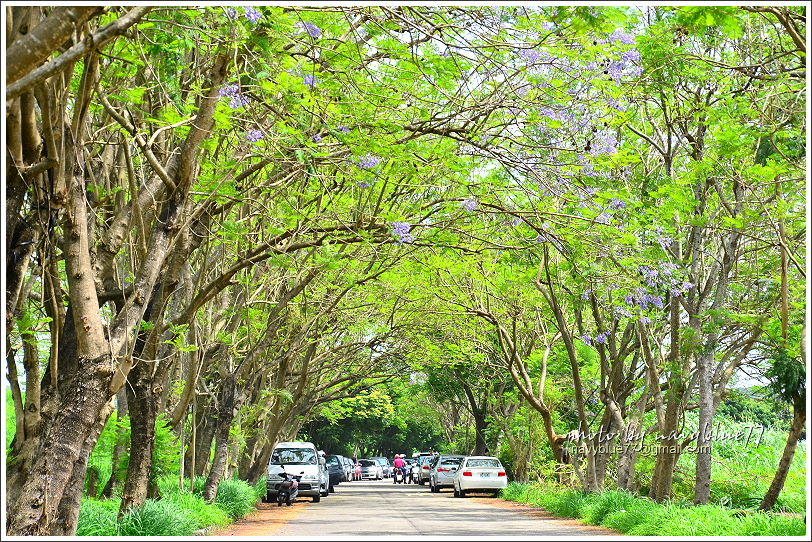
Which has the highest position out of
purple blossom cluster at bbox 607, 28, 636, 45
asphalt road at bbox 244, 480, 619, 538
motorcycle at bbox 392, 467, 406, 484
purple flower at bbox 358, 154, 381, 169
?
purple blossom cluster at bbox 607, 28, 636, 45

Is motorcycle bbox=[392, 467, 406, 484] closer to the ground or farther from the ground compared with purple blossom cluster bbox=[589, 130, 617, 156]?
closer to the ground

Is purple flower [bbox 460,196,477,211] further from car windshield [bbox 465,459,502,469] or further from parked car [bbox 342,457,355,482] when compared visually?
parked car [bbox 342,457,355,482]

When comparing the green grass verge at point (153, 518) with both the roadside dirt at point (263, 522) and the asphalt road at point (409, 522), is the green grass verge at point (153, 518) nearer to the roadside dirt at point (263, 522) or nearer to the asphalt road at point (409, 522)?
the roadside dirt at point (263, 522)

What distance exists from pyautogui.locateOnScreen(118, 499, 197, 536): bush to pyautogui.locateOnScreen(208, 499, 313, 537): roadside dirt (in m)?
1.97

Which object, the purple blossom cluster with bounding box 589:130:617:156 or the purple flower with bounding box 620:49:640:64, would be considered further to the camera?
the purple blossom cluster with bounding box 589:130:617:156

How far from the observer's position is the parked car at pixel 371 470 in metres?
61.8

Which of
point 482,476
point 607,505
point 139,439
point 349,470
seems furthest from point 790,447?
point 349,470

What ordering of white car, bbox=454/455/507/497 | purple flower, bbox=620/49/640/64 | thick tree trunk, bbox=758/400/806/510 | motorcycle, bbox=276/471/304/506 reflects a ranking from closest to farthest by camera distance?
purple flower, bbox=620/49/640/64 → thick tree trunk, bbox=758/400/806/510 → motorcycle, bbox=276/471/304/506 → white car, bbox=454/455/507/497

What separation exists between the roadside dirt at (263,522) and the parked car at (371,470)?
Answer: 1494 inches

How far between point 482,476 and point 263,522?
42.7ft

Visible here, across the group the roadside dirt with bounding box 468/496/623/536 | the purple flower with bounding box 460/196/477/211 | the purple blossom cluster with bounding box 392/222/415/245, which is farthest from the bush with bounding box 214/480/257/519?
the purple flower with bounding box 460/196/477/211

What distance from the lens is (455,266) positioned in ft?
64.4

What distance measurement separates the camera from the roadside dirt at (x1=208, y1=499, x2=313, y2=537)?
1535 centimetres

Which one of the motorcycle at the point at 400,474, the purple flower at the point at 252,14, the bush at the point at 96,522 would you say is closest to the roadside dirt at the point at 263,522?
the bush at the point at 96,522
